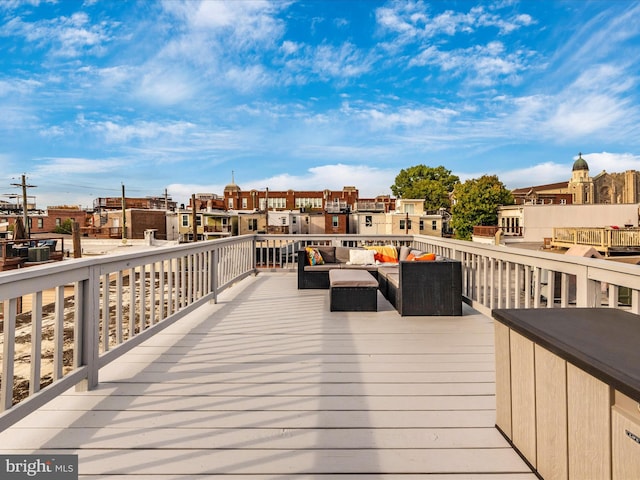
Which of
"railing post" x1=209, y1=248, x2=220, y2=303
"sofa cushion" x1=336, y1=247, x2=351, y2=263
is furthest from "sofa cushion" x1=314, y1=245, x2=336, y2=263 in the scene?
"railing post" x1=209, y1=248, x2=220, y2=303

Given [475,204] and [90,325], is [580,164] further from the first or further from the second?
[90,325]

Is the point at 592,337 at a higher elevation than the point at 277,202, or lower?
lower

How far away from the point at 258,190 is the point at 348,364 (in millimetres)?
53635

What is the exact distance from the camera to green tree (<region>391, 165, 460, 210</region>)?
47.8m

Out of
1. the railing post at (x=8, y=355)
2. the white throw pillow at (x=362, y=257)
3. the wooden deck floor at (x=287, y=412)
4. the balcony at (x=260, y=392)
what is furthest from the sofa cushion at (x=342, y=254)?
the railing post at (x=8, y=355)

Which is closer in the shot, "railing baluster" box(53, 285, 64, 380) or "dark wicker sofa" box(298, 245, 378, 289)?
"railing baluster" box(53, 285, 64, 380)

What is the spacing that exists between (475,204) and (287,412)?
134ft

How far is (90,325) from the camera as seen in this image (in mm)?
2244

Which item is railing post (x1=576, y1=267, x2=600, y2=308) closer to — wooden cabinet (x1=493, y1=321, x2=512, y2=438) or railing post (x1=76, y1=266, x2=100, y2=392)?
wooden cabinet (x1=493, y1=321, x2=512, y2=438)

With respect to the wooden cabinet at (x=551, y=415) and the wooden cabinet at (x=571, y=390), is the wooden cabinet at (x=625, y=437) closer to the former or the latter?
the wooden cabinet at (x=571, y=390)

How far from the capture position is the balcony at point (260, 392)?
1.61 m

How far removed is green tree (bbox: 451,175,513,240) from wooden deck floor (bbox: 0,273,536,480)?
38172 mm

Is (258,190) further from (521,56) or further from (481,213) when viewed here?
(521,56)

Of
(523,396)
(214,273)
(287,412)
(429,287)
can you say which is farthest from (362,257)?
(523,396)
